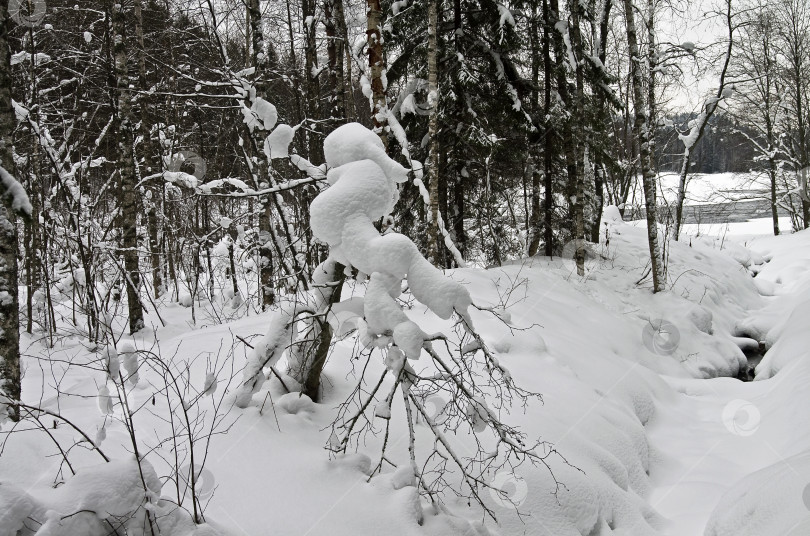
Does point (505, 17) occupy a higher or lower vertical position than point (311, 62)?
higher

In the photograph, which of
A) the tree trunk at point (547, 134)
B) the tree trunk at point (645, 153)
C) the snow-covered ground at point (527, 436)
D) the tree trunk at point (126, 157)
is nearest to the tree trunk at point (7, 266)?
the snow-covered ground at point (527, 436)

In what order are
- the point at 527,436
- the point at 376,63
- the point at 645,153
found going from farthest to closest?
the point at 645,153, the point at 376,63, the point at 527,436

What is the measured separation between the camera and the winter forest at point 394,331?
2.78 meters

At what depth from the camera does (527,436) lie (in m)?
4.21

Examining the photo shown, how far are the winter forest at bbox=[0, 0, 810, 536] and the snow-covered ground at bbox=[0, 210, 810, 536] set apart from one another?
0.08 feet

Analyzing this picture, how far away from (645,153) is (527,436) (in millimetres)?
8689

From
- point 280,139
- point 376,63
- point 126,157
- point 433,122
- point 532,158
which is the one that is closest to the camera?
point 280,139

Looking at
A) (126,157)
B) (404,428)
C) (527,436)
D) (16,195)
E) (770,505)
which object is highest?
(126,157)

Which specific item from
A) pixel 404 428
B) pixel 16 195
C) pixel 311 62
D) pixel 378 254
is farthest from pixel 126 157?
pixel 378 254

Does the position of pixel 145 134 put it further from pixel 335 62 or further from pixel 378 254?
pixel 378 254

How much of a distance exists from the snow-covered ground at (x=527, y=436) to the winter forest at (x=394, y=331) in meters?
0.02

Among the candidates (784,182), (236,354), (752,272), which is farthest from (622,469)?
(784,182)

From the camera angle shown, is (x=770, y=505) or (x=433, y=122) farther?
(x=433, y=122)

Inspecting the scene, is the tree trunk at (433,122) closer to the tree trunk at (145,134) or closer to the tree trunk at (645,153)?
the tree trunk at (645,153)
